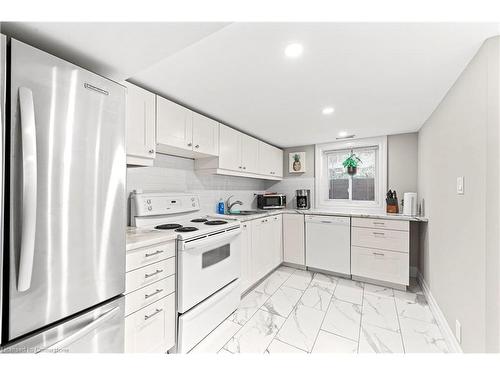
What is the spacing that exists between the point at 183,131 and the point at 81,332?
1584mm

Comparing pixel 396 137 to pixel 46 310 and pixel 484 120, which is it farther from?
pixel 46 310

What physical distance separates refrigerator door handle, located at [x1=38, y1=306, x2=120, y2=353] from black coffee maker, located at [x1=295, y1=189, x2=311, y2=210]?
9.96 feet

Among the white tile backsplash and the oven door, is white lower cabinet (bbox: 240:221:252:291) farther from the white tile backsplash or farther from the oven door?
the white tile backsplash

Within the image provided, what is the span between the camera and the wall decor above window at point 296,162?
385 cm

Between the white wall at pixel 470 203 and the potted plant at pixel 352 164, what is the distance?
1373mm

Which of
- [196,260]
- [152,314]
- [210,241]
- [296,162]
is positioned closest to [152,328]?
[152,314]

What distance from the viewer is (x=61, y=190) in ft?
2.80

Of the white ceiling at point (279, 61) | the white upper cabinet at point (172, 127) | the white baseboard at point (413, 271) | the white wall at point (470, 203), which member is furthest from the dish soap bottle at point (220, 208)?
the white baseboard at point (413, 271)

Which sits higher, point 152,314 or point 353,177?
point 353,177

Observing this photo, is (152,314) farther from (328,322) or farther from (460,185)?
(460,185)

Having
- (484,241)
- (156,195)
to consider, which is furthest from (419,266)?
(156,195)

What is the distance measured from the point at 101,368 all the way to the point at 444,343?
7.57 ft

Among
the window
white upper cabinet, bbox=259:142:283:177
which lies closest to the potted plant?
the window

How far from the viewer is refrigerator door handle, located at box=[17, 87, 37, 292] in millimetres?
742
